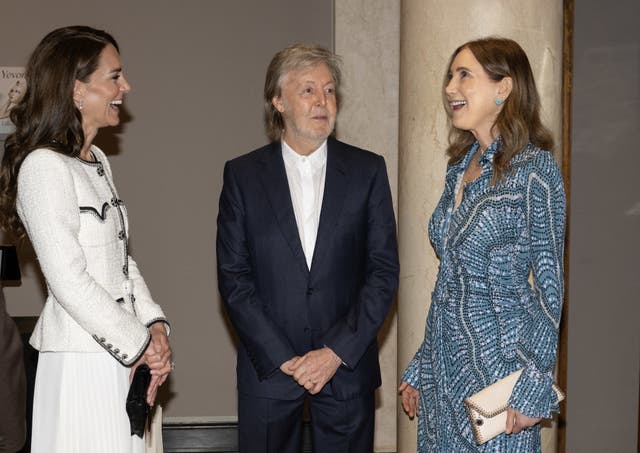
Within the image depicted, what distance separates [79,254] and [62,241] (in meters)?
0.07

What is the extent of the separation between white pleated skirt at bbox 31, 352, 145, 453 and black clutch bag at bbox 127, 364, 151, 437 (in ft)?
0.19

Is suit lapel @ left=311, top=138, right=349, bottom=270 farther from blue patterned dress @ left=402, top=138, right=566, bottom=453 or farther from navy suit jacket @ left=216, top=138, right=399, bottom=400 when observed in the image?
blue patterned dress @ left=402, top=138, right=566, bottom=453

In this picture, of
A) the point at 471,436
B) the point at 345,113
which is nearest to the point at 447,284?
the point at 471,436

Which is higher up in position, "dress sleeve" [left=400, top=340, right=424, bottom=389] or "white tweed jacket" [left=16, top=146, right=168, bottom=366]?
"white tweed jacket" [left=16, top=146, right=168, bottom=366]

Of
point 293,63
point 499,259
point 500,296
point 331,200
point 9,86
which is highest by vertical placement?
point 9,86

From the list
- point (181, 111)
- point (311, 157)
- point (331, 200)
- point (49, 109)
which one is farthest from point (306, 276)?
point (181, 111)

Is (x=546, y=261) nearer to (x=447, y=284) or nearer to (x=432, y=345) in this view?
(x=447, y=284)

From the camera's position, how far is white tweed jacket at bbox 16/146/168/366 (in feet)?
8.00

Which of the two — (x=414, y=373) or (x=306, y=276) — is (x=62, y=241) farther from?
(x=414, y=373)

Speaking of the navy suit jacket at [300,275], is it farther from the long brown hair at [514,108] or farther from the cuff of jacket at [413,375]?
the long brown hair at [514,108]

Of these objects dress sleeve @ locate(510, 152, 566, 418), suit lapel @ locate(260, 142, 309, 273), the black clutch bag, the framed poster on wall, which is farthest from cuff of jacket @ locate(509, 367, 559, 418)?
the framed poster on wall

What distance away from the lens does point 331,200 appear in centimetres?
305

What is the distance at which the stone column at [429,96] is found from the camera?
117 inches

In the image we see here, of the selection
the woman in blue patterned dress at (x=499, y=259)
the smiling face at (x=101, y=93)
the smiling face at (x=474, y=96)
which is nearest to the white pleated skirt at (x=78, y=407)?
the smiling face at (x=101, y=93)
